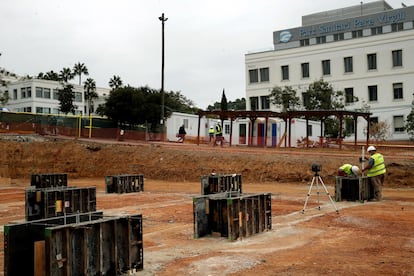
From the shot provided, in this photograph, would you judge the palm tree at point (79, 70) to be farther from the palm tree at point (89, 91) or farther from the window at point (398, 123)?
the window at point (398, 123)

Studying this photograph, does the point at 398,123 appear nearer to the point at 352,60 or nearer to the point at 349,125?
the point at 349,125

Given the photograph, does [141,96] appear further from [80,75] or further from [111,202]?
[80,75]

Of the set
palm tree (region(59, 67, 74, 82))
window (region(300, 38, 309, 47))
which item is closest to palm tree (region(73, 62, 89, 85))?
palm tree (region(59, 67, 74, 82))

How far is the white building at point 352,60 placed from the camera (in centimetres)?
5196

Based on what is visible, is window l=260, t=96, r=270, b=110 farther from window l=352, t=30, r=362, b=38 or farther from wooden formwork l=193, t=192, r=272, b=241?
wooden formwork l=193, t=192, r=272, b=241

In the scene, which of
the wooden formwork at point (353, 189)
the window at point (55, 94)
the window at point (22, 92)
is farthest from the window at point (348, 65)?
the window at point (22, 92)

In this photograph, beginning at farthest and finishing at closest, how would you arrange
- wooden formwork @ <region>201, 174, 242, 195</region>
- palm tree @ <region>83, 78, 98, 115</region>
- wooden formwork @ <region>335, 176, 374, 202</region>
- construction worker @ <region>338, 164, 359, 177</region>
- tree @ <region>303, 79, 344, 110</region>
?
palm tree @ <region>83, 78, 98, 115</region>, tree @ <region>303, 79, 344, 110</region>, wooden formwork @ <region>201, 174, 242, 195</region>, construction worker @ <region>338, 164, 359, 177</region>, wooden formwork @ <region>335, 176, 374, 202</region>

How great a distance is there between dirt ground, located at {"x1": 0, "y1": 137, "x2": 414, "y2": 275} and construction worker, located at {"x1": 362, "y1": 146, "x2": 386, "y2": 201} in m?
0.83

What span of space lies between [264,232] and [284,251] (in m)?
2.01

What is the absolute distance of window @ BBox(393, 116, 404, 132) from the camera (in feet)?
Answer: 169

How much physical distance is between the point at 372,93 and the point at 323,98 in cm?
999

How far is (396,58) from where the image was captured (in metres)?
52.4

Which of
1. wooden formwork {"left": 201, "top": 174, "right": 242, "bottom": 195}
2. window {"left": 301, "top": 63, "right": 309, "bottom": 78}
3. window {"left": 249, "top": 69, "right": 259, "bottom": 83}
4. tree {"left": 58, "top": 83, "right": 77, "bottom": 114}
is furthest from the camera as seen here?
tree {"left": 58, "top": 83, "right": 77, "bottom": 114}

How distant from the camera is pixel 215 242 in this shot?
10.0m
